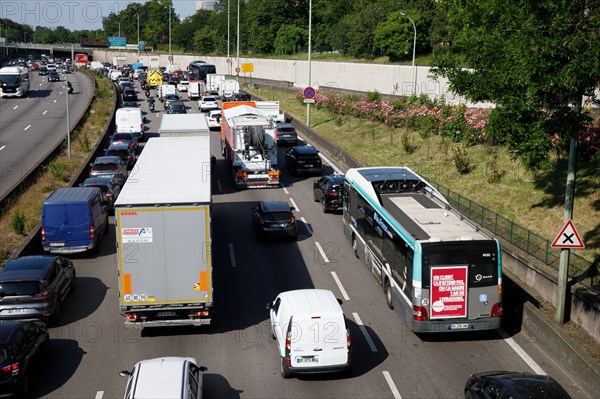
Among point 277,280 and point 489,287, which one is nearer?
point 489,287

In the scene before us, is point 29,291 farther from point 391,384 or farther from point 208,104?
point 208,104

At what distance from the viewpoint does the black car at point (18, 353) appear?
14273 millimetres

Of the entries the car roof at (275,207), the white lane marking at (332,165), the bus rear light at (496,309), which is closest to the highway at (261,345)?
the bus rear light at (496,309)

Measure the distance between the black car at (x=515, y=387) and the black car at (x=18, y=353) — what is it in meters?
9.69

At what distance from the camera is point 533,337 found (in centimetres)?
1831

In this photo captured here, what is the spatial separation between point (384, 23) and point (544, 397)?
7320 cm

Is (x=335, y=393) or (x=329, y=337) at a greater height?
(x=329, y=337)

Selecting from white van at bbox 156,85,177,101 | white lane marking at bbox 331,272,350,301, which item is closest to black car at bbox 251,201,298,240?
white lane marking at bbox 331,272,350,301

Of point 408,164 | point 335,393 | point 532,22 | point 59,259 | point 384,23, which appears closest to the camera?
point 335,393

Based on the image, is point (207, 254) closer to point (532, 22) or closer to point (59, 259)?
point (59, 259)

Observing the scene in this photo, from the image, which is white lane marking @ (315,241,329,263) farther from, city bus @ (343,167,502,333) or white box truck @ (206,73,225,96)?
white box truck @ (206,73,225,96)

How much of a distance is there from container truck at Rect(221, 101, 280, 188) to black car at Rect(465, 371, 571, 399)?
73.5ft

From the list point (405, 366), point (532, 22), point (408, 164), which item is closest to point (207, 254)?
point (405, 366)

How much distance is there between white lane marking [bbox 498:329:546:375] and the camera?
54.7 ft
